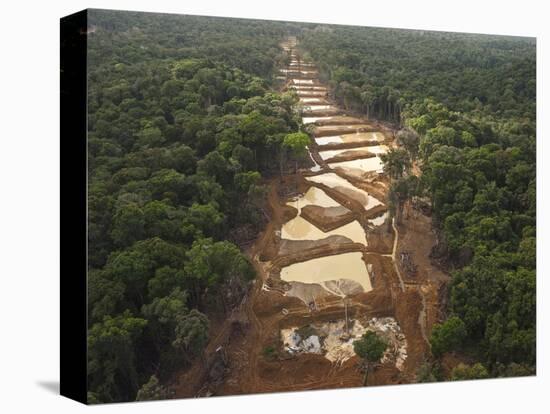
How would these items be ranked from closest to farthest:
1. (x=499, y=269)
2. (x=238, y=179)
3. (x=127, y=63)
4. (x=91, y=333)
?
(x=91, y=333) → (x=127, y=63) → (x=238, y=179) → (x=499, y=269)

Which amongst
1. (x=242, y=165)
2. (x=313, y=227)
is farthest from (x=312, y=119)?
(x=313, y=227)

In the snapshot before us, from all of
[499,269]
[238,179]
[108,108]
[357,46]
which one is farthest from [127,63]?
[499,269]

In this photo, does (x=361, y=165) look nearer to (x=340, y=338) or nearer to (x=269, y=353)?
(x=340, y=338)

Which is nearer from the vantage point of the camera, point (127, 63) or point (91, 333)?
point (91, 333)

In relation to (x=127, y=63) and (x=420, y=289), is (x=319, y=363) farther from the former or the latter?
(x=127, y=63)

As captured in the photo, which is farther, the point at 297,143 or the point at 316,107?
the point at 316,107

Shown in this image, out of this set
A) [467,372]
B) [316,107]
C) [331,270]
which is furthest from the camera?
[316,107]
